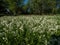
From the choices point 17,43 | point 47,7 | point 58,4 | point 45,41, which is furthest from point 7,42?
point 58,4

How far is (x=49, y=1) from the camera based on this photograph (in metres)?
49.5

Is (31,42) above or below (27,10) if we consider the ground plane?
above

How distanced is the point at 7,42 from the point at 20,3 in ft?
161

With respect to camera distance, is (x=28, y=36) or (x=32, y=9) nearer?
(x=28, y=36)

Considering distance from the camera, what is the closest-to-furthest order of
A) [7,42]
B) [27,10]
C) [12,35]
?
[7,42], [12,35], [27,10]

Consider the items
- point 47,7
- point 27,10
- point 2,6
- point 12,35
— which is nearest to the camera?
point 12,35

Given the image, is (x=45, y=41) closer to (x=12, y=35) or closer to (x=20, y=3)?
(x=12, y=35)

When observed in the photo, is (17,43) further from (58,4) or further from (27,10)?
(58,4)

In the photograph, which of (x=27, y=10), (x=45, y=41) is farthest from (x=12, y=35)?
(x=27, y=10)

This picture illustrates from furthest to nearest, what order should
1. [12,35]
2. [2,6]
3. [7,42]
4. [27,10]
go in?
[27,10] < [2,6] < [12,35] < [7,42]

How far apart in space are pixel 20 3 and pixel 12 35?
159ft

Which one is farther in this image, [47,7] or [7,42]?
[47,7]

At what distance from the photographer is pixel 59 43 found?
559cm

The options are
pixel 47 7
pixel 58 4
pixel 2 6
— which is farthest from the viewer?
pixel 58 4
